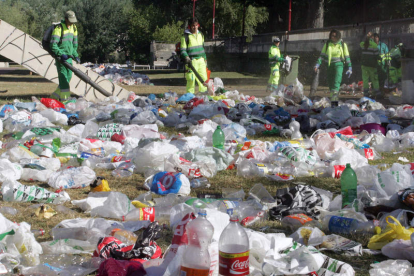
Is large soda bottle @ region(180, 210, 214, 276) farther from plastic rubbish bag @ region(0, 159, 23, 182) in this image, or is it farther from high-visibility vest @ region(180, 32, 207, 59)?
high-visibility vest @ region(180, 32, 207, 59)

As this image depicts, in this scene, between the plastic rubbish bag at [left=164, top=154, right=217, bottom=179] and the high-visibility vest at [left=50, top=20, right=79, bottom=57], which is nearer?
the plastic rubbish bag at [left=164, top=154, right=217, bottom=179]

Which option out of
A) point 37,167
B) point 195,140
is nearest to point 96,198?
point 37,167

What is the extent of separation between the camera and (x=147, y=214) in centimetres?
379

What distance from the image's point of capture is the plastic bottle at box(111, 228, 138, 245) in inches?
126

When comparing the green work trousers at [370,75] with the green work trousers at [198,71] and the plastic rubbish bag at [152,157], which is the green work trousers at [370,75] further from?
the plastic rubbish bag at [152,157]

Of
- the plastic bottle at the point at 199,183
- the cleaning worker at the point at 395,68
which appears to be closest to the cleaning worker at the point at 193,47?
the cleaning worker at the point at 395,68

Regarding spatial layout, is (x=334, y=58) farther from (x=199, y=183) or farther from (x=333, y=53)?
(x=199, y=183)

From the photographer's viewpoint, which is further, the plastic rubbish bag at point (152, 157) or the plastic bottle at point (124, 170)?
the plastic rubbish bag at point (152, 157)

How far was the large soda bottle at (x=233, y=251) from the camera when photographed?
2.48m

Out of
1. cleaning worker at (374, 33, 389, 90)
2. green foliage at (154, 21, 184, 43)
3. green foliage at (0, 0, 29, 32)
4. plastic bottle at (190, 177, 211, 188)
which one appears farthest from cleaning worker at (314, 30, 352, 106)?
green foliage at (0, 0, 29, 32)

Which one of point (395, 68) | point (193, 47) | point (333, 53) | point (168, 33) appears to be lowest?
point (395, 68)

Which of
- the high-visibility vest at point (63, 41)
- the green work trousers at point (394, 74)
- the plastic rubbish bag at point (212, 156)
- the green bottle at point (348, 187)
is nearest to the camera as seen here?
the green bottle at point (348, 187)

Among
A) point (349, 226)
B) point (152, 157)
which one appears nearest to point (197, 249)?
point (349, 226)

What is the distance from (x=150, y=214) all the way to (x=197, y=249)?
52.2 inches
